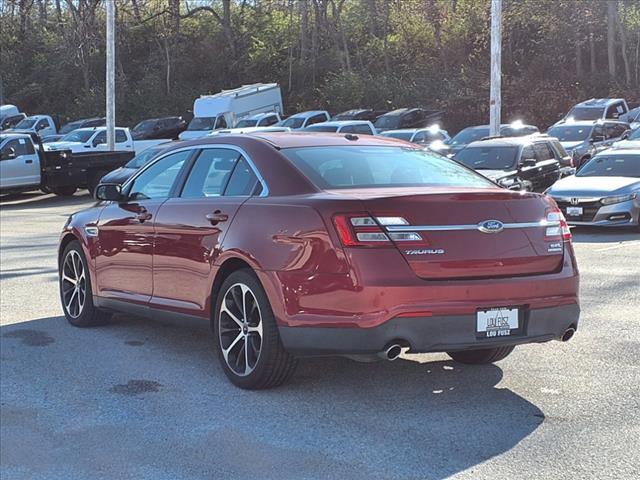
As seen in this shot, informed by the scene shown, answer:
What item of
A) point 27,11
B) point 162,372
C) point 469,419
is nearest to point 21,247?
point 162,372

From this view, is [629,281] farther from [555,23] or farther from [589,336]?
→ [555,23]

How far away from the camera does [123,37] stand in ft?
170

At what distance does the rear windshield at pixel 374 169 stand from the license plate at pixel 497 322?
975 mm

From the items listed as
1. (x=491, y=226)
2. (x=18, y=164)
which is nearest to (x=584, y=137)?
(x=18, y=164)

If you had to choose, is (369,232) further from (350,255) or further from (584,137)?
(584,137)

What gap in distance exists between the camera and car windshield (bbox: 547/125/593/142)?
24047 millimetres

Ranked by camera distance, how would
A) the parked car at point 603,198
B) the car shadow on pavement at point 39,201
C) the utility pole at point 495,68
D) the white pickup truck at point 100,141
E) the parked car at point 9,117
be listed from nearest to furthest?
the parked car at point 603,198, the car shadow on pavement at point 39,201, the utility pole at point 495,68, the white pickup truck at point 100,141, the parked car at point 9,117

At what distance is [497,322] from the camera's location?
518 centimetres

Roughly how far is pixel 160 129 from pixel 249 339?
33.7 metres

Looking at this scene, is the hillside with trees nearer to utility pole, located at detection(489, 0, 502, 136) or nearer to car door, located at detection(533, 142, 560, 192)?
utility pole, located at detection(489, 0, 502, 136)

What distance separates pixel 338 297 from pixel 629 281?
5642 millimetres

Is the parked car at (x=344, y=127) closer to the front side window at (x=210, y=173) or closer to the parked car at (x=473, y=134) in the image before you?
the parked car at (x=473, y=134)

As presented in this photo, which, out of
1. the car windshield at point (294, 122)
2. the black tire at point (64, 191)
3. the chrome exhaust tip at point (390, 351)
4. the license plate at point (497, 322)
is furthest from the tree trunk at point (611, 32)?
the chrome exhaust tip at point (390, 351)

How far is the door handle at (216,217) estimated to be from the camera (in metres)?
5.90
